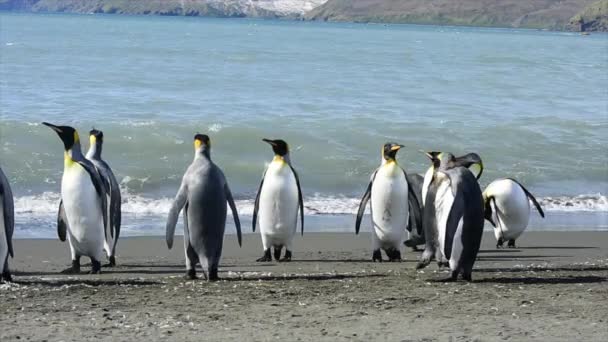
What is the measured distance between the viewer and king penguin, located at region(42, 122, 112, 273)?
8336mm

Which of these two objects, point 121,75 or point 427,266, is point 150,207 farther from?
point 121,75

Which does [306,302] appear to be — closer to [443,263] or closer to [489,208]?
[443,263]

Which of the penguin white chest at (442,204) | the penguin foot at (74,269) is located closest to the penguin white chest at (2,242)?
the penguin foot at (74,269)

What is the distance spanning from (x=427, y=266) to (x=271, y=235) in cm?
146

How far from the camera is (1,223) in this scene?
7.30m

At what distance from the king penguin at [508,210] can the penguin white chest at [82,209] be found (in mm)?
3940

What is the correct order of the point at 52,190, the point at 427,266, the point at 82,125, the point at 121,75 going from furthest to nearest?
1. the point at 121,75
2. the point at 82,125
3. the point at 52,190
4. the point at 427,266

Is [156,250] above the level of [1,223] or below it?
below

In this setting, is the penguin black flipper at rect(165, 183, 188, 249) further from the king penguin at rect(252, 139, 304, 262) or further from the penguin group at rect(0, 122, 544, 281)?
the king penguin at rect(252, 139, 304, 262)

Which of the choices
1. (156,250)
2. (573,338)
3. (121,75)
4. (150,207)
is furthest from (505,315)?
(121,75)

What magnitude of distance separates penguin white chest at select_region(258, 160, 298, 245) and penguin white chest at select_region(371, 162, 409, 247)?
699 millimetres

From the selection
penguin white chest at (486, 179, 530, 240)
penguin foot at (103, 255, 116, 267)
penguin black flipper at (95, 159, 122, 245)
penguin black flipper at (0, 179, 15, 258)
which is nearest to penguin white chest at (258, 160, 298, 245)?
penguin black flipper at (95, 159, 122, 245)

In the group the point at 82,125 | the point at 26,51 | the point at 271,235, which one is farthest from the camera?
the point at 26,51

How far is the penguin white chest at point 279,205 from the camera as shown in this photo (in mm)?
9578
